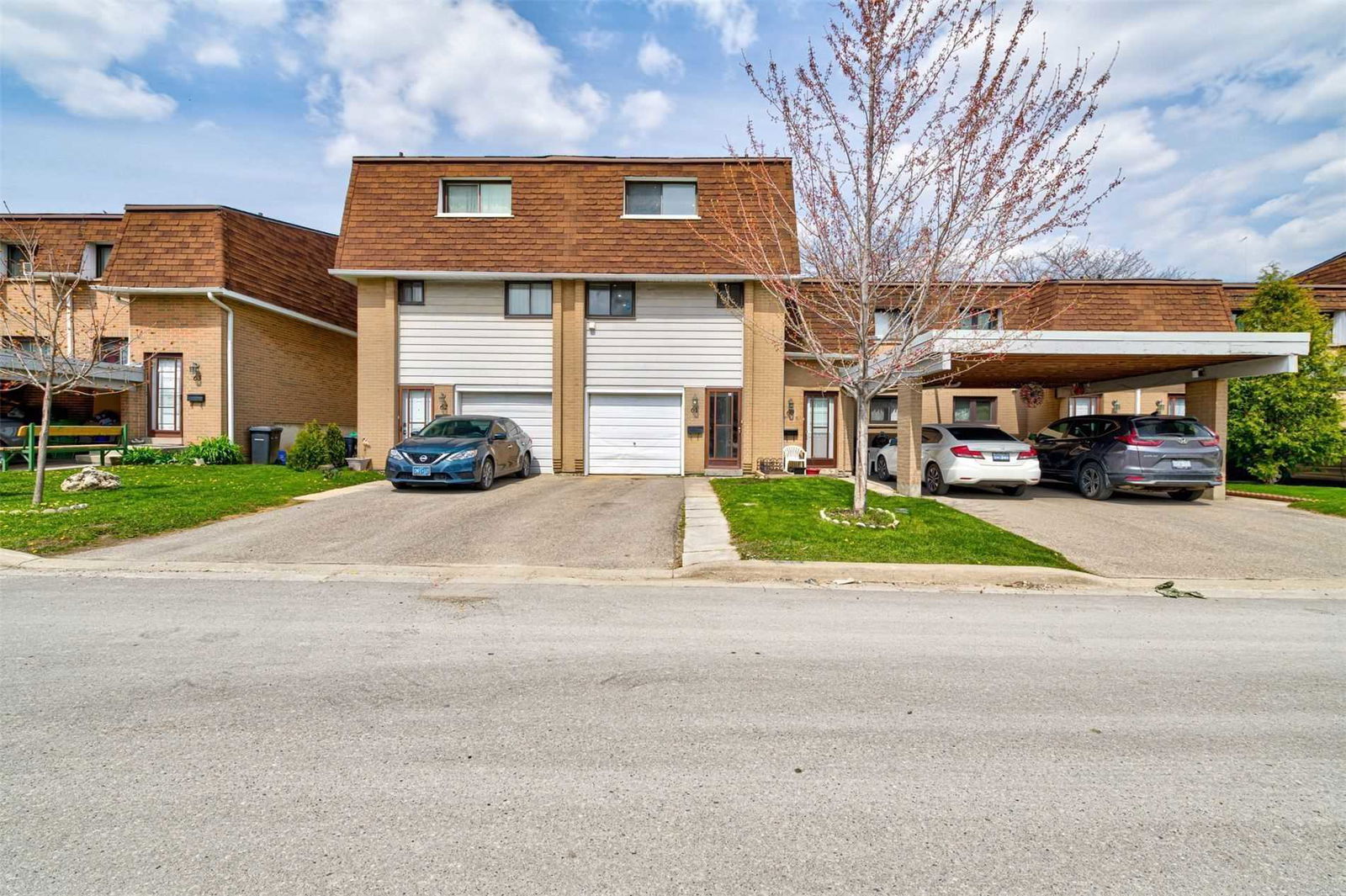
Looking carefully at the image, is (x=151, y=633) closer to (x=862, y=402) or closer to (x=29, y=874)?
(x=29, y=874)

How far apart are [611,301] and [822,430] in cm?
695

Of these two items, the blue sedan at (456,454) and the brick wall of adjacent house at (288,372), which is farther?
the brick wall of adjacent house at (288,372)

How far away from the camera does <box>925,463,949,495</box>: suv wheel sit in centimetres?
1366

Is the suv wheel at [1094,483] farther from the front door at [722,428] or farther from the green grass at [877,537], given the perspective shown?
the front door at [722,428]

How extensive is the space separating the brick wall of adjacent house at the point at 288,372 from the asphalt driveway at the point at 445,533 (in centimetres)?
820

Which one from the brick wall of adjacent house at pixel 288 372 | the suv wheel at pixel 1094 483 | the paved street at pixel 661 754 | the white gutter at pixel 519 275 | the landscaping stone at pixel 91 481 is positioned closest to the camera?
the paved street at pixel 661 754

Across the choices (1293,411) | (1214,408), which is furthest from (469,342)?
(1293,411)

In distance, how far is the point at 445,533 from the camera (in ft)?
30.3

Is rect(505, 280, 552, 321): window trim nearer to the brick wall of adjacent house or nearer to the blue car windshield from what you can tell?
the blue car windshield

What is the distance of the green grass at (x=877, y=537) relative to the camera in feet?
25.6

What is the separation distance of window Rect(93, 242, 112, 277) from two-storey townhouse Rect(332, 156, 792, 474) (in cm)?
837

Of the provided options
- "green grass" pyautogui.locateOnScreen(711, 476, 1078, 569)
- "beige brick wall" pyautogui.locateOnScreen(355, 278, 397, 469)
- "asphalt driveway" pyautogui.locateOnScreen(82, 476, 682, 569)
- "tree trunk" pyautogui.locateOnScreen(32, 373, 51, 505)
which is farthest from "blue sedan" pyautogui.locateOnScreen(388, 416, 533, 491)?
"green grass" pyautogui.locateOnScreen(711, 476, 1078, 569)

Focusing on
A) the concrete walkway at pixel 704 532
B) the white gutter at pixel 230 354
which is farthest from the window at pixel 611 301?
the white gutter at pixel 230 354

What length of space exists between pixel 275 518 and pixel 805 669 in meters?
8.92
